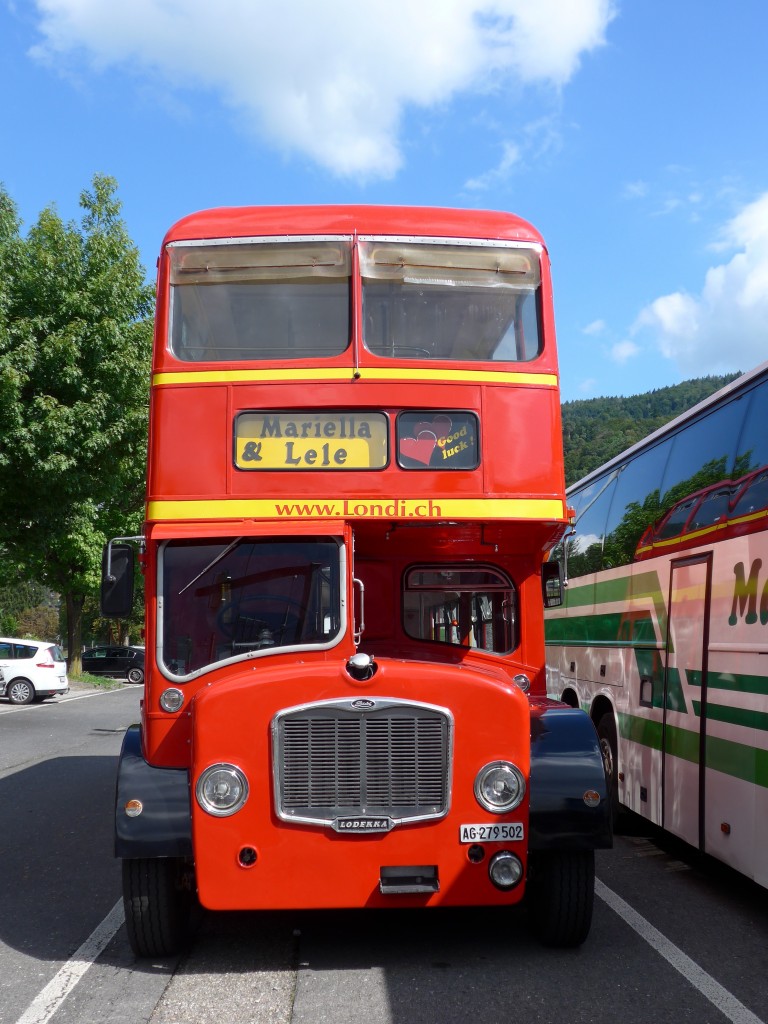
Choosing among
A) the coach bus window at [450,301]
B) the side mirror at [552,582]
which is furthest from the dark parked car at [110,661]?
the coach bus window at [450,301]

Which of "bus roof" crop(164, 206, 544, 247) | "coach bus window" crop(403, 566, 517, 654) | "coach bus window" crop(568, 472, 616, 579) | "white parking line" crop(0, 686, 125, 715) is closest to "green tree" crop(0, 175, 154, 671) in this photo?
"white parking line" crop(0, 686, 125, 715)

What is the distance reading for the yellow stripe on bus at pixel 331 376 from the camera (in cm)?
613

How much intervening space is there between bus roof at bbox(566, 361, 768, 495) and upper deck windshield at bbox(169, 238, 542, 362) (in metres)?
1.67

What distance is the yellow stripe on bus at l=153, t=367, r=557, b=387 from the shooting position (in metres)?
6.13

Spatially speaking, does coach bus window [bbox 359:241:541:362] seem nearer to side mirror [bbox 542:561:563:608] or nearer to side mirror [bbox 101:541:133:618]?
side mirror [bbox 542:561:563:608]

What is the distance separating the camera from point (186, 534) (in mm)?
5844

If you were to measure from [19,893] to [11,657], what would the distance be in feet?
71.0

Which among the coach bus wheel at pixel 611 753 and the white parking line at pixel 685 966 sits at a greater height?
the coach bus wheel at pixel 611 753

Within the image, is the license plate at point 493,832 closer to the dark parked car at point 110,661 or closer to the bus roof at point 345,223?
the bus roof at point 345,223

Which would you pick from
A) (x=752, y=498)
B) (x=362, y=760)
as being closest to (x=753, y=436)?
→ (x=752, y=498)

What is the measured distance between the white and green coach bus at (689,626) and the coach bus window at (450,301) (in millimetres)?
1662

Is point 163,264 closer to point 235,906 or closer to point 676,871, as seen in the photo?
point 235,906

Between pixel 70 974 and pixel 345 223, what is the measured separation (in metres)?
4.52

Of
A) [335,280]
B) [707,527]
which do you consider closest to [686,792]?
[707,527]
